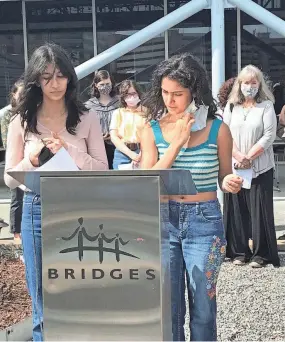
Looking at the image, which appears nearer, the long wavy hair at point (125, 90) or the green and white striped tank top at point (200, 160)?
the green and white striped tank top at point (200, 160)

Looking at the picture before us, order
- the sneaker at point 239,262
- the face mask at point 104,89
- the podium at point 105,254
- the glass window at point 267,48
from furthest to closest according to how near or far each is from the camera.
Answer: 1. the glass window at point 267,48
2. the face mask at point 104,89
3. the sneaker at point 239,262
4. the podium at point 105,254

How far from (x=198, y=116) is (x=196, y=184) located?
34 cm

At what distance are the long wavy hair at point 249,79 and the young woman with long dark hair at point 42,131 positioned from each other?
2761mm

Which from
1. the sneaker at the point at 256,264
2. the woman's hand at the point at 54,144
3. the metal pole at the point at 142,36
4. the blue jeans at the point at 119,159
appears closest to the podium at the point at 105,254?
the woman's hand at the point at 54,144

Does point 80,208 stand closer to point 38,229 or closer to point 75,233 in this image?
point 75,233

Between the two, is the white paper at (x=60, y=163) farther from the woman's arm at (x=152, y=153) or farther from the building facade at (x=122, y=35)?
the building facade at (x=122, y=35)

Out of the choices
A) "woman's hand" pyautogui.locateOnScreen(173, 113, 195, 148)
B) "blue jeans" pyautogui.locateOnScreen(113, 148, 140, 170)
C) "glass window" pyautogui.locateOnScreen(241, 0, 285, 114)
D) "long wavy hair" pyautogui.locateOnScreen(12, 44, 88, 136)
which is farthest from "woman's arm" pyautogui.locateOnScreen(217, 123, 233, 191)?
"glass window" pyautogui.locateOnScreen(241, 0, 285, 114)

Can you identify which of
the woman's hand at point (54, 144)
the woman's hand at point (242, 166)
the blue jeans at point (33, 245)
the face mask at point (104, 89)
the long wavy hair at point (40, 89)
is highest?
the face mask at point (104, 89)

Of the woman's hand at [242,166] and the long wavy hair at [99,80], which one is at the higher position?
the long wavy hair at [99,80]

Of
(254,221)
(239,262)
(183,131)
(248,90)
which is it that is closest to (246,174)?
(254,221)

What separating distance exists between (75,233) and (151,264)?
33 centimetres

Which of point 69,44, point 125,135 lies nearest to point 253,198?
point 125,135

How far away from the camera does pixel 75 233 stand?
258 cm

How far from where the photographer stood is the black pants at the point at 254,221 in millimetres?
5957
